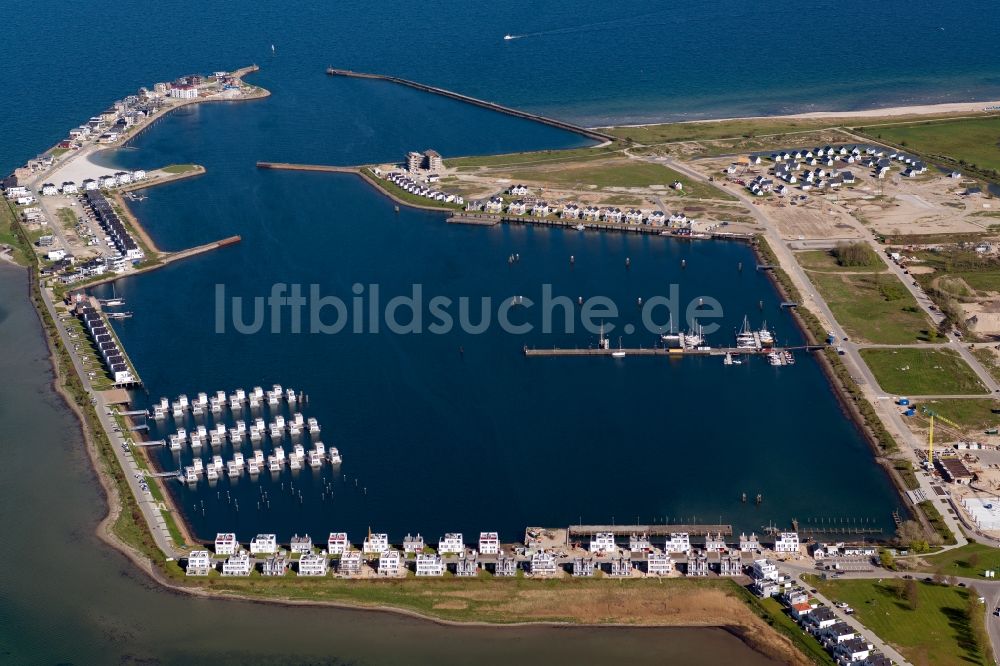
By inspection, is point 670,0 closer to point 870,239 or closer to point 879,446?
point 870,239

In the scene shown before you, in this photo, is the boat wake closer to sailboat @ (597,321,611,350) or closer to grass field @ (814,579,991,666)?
sailboat @ (597,321,611,350)

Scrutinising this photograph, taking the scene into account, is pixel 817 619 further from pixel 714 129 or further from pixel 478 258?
pixel 714 129

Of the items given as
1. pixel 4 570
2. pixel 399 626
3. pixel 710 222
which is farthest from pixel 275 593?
pixel 710 222

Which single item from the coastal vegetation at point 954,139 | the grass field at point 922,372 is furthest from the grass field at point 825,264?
the coastal vegetation at point 954,139

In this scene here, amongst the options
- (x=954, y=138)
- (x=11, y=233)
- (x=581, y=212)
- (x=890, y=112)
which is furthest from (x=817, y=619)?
(x=890, y=112)

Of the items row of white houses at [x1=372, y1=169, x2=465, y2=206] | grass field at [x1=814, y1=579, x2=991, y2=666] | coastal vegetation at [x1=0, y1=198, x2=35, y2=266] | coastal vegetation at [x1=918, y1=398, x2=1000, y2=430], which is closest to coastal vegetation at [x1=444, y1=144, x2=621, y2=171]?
row of white houses at [x1=372, y1=169, x2=465, y2=206]

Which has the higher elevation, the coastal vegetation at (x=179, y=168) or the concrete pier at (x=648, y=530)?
the coastal vegetation at (x=179, y=168)

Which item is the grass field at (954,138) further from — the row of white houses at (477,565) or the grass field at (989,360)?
the row of white houses at (477,565)
